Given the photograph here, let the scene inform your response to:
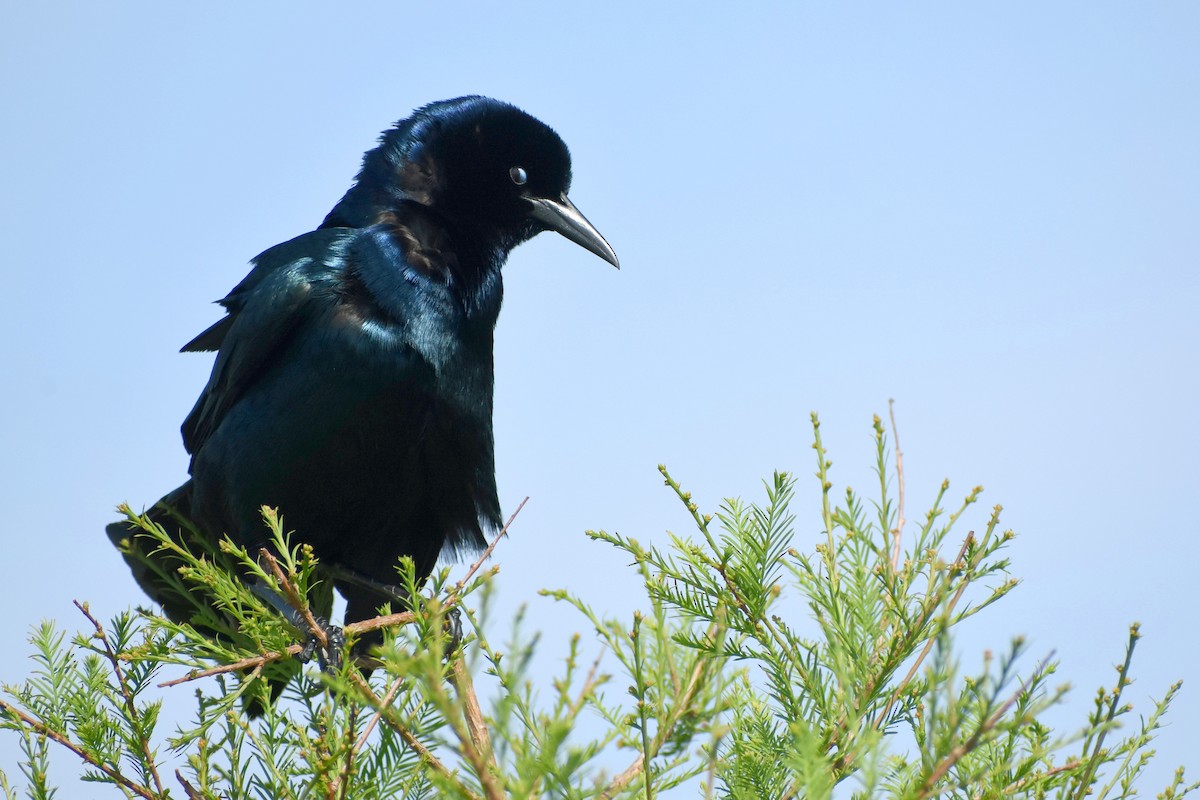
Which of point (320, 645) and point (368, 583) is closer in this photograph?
point (320, 645)

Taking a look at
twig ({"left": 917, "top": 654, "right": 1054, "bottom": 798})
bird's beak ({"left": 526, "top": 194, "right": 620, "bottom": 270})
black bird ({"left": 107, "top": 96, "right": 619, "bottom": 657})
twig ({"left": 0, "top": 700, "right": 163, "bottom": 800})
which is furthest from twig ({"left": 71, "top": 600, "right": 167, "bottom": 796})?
bird's beak ({"left": 526, "top": 194, "right": 620, "bottom": 270})

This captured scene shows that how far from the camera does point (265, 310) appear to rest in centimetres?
416

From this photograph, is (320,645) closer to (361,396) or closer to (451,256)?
(361,396)

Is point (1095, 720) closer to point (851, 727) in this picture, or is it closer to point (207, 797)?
point (851, 727)

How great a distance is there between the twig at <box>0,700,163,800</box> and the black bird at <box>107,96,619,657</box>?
120 centimetres

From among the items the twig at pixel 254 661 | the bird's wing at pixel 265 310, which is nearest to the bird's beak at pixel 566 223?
the bird's wing at pixel 265 310

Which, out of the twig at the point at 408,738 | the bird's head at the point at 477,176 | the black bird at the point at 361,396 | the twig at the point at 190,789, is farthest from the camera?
the bird's head at the point at 477,176

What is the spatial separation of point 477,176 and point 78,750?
9.40 feet

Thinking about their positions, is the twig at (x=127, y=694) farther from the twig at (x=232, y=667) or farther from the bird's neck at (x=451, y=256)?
the bird's neck at (x=451, y=256)

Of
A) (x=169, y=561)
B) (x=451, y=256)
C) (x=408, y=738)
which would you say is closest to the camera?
(x=408, y=738)

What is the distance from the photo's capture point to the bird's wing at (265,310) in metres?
4.12

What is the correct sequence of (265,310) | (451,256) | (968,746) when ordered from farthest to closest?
(451,256), (265,310), (968,746)

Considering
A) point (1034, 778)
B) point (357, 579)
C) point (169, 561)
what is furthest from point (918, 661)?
point (169, 561)

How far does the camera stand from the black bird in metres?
3.97
